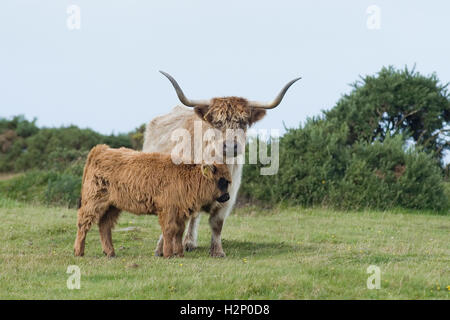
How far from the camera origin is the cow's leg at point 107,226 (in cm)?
902

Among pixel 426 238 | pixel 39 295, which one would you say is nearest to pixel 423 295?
pixel 39 295

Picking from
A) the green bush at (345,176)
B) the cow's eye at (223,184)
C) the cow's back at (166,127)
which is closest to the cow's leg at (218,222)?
the cow's eye at (223,184)

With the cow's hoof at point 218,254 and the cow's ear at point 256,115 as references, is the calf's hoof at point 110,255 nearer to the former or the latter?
the cow's hoof at point 218,254

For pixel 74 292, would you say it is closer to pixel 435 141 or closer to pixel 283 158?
pixel 283 158

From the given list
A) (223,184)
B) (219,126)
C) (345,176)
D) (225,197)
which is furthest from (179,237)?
(345,176)

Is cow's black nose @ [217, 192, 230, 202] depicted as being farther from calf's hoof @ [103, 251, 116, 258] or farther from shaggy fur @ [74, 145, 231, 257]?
calf's hoof @ [103, 251, 116, 258]

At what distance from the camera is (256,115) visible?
908cm

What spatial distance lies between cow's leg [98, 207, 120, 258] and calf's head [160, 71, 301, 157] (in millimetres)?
1970

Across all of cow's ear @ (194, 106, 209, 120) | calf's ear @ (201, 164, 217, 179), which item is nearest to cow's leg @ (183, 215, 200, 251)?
calf's ear @ (201, 164, 217, 179)

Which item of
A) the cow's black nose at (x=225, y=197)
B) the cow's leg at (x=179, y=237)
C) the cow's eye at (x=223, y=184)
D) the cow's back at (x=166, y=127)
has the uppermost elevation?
the cow's back at (x=166, y=127)

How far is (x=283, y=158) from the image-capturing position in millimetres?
19062

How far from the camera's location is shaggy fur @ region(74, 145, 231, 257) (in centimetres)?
843

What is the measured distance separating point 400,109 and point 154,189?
19.2 meters

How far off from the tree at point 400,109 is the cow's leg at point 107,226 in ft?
57.0
